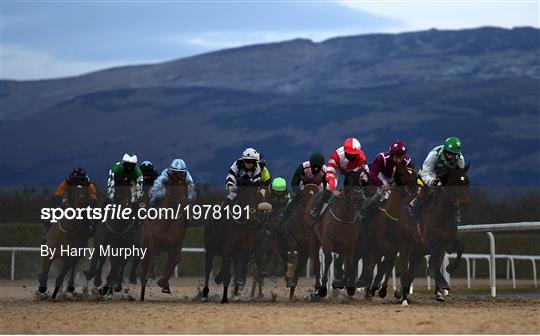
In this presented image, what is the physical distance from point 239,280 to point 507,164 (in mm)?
158876

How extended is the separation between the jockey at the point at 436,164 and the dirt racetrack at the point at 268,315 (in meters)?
1.10

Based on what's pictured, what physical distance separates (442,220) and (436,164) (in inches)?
27.4

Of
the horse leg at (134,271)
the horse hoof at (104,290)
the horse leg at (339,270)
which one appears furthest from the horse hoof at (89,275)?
the horse leg at (339,270)

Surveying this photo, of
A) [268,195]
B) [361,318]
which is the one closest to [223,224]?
[268,195]

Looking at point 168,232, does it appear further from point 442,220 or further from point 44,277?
point 442,220

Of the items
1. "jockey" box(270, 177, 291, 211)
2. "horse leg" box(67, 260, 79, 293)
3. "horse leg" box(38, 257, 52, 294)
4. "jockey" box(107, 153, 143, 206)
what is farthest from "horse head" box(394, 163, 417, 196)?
"horse leg" box(38, 257, 52, 294)

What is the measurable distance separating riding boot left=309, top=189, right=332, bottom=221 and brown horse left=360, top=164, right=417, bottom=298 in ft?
1.98

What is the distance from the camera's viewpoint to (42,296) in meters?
16.0

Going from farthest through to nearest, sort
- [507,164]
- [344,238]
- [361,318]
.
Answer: [507,164]
[344,238]
[361,318]

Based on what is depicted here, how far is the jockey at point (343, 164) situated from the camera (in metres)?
14.5

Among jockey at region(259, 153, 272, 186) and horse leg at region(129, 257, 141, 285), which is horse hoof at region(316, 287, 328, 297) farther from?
horse leg at region(129, 257, 141, 285)

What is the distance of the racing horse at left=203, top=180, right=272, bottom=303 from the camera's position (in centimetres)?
1462

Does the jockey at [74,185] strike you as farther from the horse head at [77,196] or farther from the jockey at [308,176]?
the jockey at [308,176]

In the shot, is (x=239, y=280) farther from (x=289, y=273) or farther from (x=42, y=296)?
(x=42, y=296)
